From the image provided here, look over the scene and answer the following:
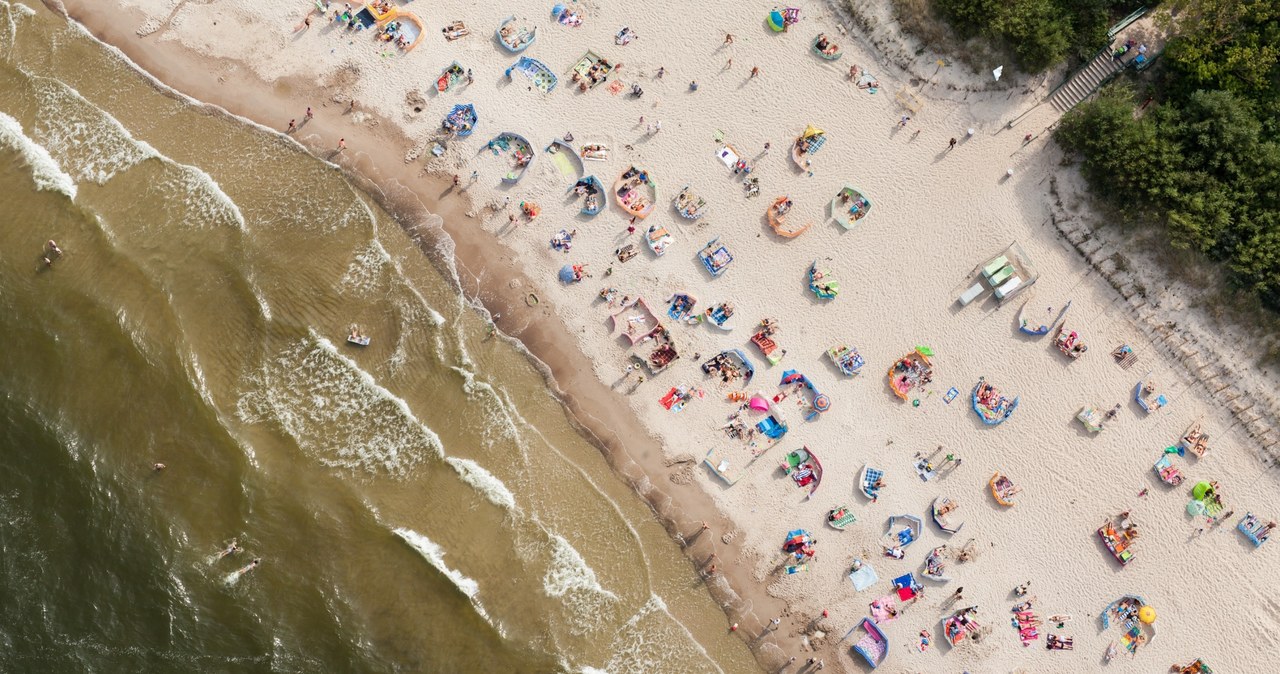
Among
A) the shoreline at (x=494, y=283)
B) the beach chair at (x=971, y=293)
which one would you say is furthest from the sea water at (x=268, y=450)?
the beach chair at (x=971, y=293)

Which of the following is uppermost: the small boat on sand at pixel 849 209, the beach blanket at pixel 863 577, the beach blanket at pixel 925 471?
the small boat on sand at pixel 849 209

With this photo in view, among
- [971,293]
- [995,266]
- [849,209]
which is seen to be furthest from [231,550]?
[995,266]

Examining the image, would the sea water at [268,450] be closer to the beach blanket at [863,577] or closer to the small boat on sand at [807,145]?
the beach blanket at [863,577]

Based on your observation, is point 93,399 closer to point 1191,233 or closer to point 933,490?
point 933,490

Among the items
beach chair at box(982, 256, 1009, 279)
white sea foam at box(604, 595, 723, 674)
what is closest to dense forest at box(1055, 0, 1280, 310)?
beach chair at box(982, 256, 1009, 279)

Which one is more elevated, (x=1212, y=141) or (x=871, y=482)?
(x=1212, y=141)

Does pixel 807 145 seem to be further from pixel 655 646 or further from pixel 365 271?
pixel 655 646

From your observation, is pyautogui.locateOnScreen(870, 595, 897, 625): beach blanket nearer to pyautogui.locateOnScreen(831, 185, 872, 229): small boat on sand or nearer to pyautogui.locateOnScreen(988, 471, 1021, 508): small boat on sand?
pyautogui.locateOnScreen(988, 471, 1021, 508): small boat on sand
